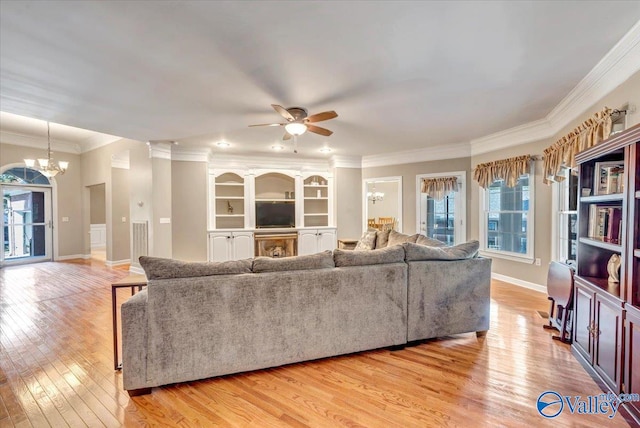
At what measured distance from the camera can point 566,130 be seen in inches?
146

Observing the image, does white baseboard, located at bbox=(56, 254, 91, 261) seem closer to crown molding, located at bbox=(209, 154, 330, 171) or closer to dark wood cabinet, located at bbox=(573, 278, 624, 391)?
crown molding, located at bbox=(209, 154, 330, 171)

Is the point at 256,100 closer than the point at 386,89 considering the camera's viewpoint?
No

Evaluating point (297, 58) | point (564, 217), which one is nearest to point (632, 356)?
point (564, 217)

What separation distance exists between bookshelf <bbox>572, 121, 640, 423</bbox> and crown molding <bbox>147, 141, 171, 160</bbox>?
6.22 metres

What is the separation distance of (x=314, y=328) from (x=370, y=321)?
53 centimetres

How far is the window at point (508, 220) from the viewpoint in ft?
15.1

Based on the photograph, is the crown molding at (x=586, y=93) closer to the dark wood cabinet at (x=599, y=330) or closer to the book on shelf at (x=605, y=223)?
the book on shelf at (x=605, y=223)

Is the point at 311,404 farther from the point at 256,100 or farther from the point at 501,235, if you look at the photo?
the point at 501,235

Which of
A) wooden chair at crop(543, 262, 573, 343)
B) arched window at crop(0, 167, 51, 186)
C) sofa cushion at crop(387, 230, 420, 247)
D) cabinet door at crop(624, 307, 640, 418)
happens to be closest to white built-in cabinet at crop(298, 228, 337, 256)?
sofa cushion at crop(387, 230, 420, 247)

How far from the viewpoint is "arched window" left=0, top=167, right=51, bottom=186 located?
21.1 feet

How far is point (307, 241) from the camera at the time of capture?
6.82 meters

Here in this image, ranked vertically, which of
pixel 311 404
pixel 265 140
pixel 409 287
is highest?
pixel 265 140

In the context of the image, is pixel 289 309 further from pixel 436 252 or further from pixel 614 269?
pixel 614 269

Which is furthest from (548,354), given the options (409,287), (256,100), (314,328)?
(256,100)
